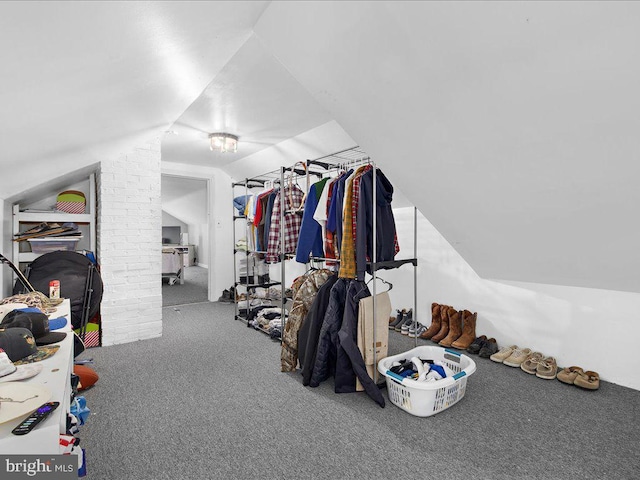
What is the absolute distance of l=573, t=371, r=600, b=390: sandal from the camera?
7.24ft

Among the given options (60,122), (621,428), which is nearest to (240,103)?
(60,122)

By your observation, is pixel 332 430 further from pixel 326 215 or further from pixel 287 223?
pixel 287 223

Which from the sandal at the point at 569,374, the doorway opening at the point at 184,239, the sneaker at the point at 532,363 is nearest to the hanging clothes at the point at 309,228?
the sneaker at the point at 532,363

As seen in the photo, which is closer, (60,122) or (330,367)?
(60,122)

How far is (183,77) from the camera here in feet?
5.88

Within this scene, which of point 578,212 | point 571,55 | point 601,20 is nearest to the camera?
point 601,20

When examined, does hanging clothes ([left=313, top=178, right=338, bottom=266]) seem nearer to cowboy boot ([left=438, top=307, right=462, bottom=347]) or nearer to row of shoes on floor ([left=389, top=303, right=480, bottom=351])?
row of shoes on floor ([left=389, top=303, right=480, bottom=351])

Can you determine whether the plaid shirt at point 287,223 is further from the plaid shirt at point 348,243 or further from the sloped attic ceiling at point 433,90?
the sloped attic ceiling at point 433,90

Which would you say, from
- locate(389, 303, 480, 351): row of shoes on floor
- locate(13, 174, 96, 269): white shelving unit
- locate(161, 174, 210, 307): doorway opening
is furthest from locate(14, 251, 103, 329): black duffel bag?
locate(389, 303, 480, 351): row of shoes on floor

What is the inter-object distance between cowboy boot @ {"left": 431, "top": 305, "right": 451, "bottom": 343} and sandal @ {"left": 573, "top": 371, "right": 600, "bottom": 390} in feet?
3.45

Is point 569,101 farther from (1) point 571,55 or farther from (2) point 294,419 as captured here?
(2) point 294,419

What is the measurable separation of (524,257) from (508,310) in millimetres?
911

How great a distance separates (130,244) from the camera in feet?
10.5

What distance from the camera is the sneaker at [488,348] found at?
2.78m
